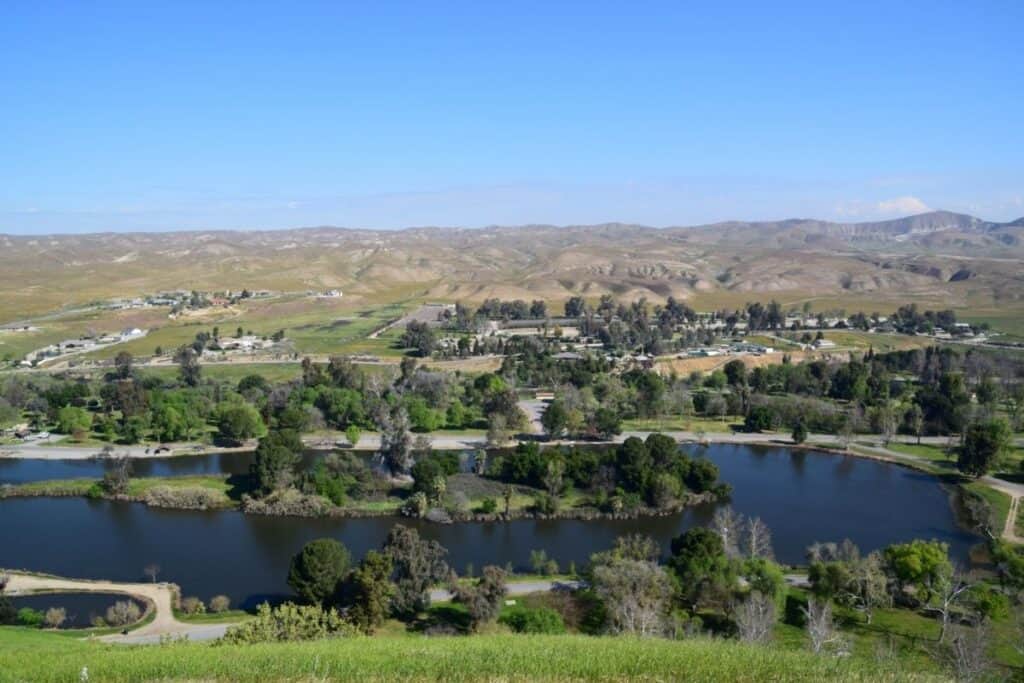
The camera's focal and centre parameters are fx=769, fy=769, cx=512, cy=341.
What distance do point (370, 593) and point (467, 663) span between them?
9.37 m

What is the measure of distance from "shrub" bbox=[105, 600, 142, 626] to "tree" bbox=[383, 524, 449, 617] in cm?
684

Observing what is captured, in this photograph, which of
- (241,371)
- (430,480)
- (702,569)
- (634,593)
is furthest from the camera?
(241,371)

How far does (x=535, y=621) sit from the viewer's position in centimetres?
1819

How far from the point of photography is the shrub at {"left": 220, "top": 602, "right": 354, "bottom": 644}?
15078mm

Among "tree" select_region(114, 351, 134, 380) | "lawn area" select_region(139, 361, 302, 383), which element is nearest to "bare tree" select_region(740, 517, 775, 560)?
"lawn area" select_region(139, 361, 302, 383)

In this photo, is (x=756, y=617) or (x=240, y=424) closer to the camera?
(x=756, y=617)

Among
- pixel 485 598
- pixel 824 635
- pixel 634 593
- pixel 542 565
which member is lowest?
pixel 542 565

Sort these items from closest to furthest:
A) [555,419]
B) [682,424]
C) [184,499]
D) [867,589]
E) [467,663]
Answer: [467,663], [867,589], [184,499], [555,419], [682,424]

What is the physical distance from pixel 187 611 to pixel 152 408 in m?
24.2

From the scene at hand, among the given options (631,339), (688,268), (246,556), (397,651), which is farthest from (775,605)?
(688,268)

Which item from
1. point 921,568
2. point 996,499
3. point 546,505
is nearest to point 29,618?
point 546,505

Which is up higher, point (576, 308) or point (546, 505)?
point (576, 308)

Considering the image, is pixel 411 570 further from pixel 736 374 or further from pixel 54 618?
pixel 736 374

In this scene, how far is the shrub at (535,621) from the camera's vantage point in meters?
18.0
